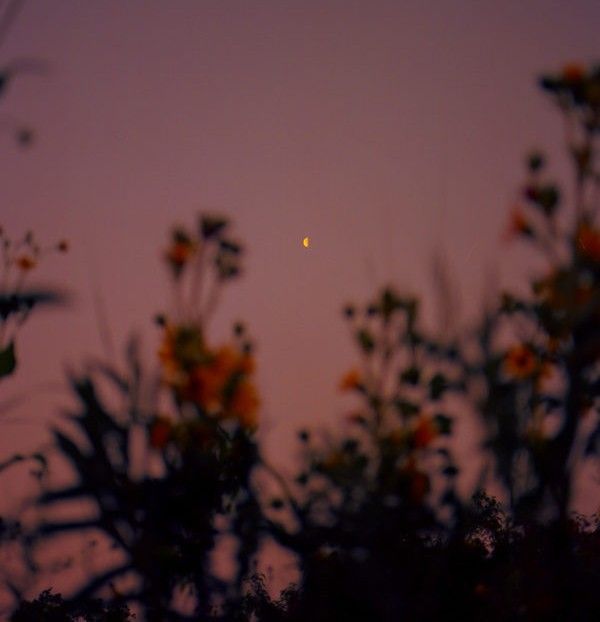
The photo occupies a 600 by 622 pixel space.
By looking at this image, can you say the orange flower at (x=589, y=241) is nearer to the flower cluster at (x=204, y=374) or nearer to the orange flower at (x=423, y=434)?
the orange flower at (x=423, y=434)

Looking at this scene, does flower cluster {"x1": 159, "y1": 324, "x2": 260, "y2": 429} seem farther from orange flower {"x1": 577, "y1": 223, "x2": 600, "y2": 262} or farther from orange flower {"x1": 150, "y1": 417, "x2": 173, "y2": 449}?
orange flower {"x1": 577, "y1": 223, "x2": 600, "y2": 262}

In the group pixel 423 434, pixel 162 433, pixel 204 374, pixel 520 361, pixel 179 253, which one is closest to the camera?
pixel 204 374

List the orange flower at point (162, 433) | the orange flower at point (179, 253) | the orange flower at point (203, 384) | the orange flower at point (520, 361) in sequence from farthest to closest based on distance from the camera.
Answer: the orange flower at point (520, 361)
the orange flower at point (179, 253)
the orange flower at point (162, 433)
the orange flower at point (203, 384)

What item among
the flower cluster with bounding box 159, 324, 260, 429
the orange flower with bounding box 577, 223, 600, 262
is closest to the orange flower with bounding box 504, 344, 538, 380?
the orange flower with bounding box 577, 223, 600, 262

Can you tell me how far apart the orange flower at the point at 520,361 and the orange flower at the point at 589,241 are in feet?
2.03

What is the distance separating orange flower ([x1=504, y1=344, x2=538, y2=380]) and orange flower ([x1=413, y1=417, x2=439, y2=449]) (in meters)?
0.63

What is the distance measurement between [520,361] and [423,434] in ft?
2.58

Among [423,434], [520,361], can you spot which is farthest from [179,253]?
[520,361]

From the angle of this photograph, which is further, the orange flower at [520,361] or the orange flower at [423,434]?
the orange flower at [520,361]

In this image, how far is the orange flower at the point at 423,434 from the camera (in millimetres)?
3525

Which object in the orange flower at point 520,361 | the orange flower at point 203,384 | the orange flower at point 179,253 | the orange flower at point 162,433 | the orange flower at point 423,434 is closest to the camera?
the orange flower at point 203,384

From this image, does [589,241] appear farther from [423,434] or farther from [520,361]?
[423,434]

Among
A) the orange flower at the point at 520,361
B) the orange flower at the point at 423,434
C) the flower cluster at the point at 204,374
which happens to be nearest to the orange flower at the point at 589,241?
the orange flower at the point at 520,361

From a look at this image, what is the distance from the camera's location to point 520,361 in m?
3.98
